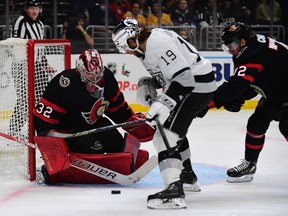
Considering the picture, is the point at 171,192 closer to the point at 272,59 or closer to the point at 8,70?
the point at 272,59

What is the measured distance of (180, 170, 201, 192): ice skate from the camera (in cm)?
420

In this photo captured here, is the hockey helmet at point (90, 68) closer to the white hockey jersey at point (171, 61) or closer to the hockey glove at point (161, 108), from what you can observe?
the white hockey jersey at point (171, 61)

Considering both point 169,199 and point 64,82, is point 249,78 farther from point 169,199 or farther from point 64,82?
point 64,82

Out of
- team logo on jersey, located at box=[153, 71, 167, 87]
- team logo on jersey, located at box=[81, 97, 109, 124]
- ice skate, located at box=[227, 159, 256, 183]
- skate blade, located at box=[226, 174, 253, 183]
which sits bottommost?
skate blade, located at box=[226, 174, 253, 183]

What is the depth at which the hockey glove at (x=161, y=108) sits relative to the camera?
Answer: 368 cm

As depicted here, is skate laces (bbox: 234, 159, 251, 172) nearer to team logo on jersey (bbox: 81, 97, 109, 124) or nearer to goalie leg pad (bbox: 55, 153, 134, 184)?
goalie leg pad (bbox: 55, 153, 134, 184)

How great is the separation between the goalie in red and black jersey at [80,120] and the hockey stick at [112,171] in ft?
0.11

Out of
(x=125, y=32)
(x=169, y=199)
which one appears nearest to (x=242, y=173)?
(x=169, y=199)

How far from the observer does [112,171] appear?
430cm

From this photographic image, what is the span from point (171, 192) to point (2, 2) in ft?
16.5

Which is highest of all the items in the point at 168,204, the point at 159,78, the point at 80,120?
the point at 159,78

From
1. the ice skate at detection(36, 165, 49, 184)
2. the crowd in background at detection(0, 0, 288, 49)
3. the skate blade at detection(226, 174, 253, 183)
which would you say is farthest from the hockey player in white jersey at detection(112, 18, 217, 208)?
the crowd in background at detection(0, 0, 288, 49)

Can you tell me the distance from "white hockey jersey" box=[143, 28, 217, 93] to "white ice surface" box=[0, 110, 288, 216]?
586 mm

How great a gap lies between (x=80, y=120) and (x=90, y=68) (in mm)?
337
